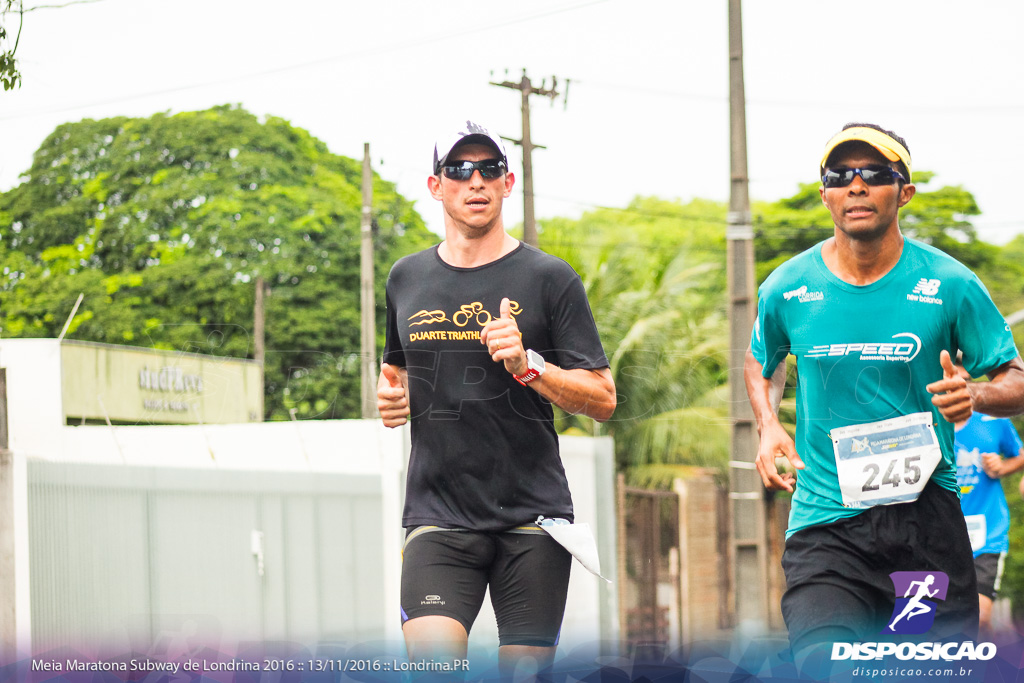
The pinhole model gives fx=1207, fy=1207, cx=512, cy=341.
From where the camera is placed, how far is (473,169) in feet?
11.3

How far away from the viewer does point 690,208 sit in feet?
140

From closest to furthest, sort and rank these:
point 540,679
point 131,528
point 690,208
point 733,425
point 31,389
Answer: point 540,679 → point 31,389 → point 131,528 → point 733,425 → point 690,208

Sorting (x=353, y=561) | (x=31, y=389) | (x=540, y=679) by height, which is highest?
(x=31, y=389)

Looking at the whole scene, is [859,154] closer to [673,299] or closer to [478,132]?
[478,132]

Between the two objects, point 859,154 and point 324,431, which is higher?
point 859,154

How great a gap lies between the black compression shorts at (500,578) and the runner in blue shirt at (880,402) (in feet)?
2.11

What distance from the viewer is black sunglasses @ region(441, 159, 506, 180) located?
11.3 ft

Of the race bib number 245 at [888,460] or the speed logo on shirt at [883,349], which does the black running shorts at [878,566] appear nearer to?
the race bib number 245 at [888,460]

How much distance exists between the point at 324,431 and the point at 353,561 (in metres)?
1.27

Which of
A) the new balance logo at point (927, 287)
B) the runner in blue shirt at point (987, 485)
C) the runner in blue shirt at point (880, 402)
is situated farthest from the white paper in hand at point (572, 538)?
the runner in blue shirt at point (987, 485)

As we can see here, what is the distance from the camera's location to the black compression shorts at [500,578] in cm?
326

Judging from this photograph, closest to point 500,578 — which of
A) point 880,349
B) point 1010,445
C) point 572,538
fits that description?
point 572,538

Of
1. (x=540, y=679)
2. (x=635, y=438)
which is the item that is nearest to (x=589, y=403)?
(x=540, y=679)

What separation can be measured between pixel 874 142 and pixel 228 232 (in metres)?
22.7
